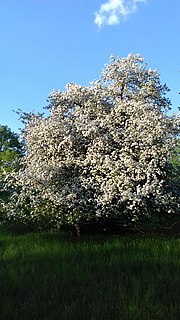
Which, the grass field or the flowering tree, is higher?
the flowering tree

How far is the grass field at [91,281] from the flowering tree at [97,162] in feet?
6.58

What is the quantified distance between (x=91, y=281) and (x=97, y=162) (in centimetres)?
758

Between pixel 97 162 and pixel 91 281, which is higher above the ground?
pixel 97 162

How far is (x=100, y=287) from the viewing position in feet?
29.2

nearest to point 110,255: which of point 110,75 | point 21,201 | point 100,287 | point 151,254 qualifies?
point 151,254

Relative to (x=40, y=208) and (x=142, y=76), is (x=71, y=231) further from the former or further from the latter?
(x=142, y=76)

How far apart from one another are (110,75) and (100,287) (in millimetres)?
13913

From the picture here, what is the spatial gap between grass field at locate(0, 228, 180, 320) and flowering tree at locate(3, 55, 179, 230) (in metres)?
2.00

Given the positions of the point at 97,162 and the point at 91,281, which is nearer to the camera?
the point at 91,281

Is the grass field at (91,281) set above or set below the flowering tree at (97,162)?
below

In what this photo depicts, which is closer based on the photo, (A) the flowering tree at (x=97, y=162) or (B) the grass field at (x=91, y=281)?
(B) the grass field at (x=91, y=281)

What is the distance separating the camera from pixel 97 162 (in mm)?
16500

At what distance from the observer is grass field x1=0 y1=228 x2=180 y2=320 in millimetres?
7336

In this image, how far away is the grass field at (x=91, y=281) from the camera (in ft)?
24.1
